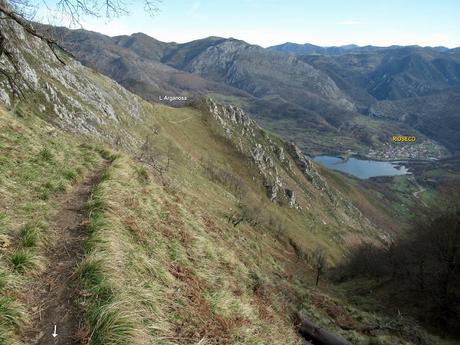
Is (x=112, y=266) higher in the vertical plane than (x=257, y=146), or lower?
higher

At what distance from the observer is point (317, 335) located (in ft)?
50.5

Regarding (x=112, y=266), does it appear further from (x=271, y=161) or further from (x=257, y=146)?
(x=257, y=146)

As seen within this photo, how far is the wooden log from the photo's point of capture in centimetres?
1513

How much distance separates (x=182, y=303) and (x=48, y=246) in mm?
3380

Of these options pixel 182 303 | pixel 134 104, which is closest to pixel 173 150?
pixel 134 104

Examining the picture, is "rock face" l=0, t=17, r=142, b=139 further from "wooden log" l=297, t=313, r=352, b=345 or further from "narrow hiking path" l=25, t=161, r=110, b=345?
"wooden log" l=297, t=313, r=352, b=345

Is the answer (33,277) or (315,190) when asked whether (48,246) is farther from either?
(315,190)

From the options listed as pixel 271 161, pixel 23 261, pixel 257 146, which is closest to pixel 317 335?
pixel 23 261

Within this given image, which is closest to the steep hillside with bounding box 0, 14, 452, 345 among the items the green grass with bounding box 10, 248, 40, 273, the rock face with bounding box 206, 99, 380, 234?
the green grass with bounding box 10, 248, 40, 273

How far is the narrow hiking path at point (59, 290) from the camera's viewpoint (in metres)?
6.09

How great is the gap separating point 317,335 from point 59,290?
38.2ft

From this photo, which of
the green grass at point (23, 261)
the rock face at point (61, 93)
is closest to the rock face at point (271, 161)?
the rock face at point (61, 93)

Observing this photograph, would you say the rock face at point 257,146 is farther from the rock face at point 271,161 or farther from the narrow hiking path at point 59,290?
the narrow hiking path at point 59,290

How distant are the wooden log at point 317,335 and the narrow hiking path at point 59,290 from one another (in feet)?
34.0
